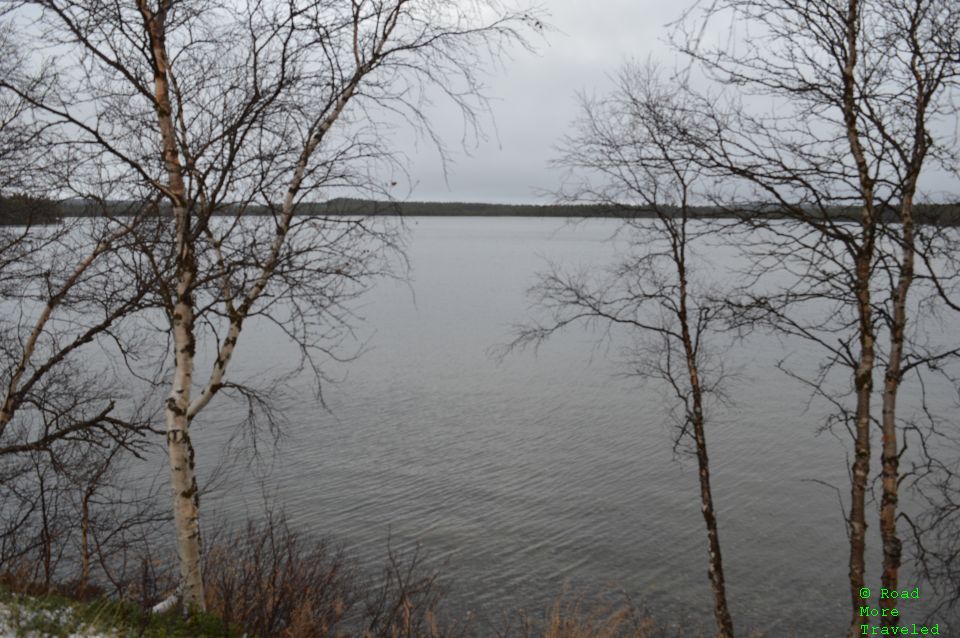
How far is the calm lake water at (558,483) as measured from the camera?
17.0 m

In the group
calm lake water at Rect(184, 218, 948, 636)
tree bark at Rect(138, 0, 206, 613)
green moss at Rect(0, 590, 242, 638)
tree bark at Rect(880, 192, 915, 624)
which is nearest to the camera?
green moss at Rect(0, 590, 242, 638)

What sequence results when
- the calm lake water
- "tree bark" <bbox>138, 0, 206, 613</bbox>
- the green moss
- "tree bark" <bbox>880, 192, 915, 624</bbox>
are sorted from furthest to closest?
the calm lake water
"tree bark" <bbox>880, 192, 915, 624</bbox>
"tree bark" <bbox>138, 0, 206, 613</bbox>
the green moss

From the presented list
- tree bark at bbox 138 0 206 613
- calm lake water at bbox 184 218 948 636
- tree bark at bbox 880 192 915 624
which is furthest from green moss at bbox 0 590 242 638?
tree bark at bbox 880 192 915 624

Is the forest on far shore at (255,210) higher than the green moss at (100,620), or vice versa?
the forest on far shore at (255,210)

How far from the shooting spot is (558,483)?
21734mm

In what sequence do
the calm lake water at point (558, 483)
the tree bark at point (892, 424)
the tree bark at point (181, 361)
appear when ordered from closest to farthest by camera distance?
the tree bark at point (181, 361) → the tree bark at point (892, 424) → the calm lake water at point (558, 483)

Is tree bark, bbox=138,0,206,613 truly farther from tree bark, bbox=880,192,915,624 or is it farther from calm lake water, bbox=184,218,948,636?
tree bark, bbox=880,192,915,624

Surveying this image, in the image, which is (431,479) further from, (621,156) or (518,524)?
(621,156)

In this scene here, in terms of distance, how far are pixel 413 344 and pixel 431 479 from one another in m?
15.4

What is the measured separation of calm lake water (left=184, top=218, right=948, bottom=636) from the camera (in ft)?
55.6

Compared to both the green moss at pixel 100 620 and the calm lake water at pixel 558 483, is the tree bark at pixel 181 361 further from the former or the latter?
the calm lake water at pixel 558 483

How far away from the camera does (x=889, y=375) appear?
9.11 metres

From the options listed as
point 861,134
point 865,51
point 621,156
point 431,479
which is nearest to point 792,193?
point 861,134

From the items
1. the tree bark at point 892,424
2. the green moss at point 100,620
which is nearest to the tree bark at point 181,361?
the green moss at point 100,620
